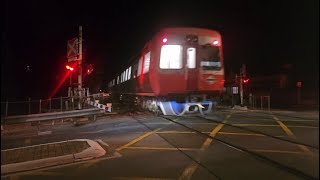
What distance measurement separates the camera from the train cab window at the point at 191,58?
506 inches

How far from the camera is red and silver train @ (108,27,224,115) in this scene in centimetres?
1283

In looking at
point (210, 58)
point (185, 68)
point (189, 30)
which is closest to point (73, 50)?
point (189, 30)

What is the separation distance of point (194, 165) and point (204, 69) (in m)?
5.72

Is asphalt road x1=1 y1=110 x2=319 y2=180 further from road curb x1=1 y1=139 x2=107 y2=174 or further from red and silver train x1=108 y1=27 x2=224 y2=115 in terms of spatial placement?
red and silver train x1=108 y1=27 x2=224 y2=115

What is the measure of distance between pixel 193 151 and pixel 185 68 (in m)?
4.01

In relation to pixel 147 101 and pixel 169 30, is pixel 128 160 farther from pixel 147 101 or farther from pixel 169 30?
pixel 147 101

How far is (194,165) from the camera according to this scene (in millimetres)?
7867

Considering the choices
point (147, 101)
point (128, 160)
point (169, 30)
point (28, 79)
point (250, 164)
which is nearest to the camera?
point (250, 164)

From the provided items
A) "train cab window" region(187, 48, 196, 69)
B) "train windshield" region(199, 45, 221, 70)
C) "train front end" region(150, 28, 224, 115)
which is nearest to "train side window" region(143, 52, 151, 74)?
"train front end" region(150, 28, 224, 115)

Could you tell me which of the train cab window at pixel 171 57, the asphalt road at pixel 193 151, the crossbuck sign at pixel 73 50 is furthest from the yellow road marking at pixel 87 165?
the crossbuck sign at pixel 73 50

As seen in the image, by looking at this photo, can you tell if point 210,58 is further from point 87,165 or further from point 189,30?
point 87,165

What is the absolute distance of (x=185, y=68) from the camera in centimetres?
1277

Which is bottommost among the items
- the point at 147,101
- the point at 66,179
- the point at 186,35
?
the point at 66,179


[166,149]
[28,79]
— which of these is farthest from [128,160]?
[28,79]
